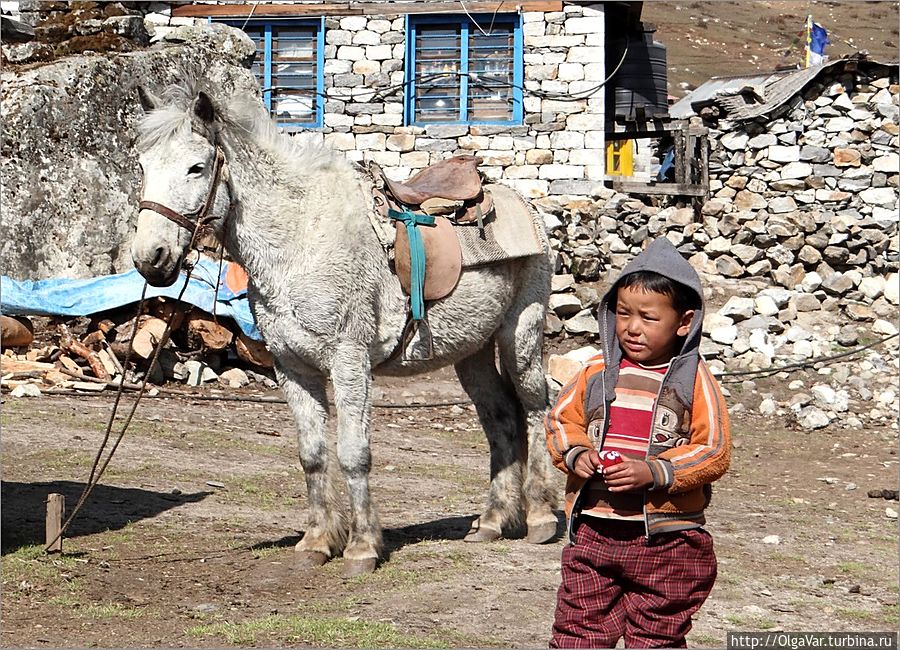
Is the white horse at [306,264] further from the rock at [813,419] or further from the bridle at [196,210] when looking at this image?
the rock at [813,419]

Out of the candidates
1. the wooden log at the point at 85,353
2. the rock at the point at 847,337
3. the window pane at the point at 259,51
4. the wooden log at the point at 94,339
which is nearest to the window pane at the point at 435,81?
the window pane at the point at 259,51

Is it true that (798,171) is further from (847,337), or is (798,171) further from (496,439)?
(496,439)

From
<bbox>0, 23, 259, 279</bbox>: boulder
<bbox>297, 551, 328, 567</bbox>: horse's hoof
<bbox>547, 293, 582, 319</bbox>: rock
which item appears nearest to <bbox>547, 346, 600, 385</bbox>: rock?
<bbox>547, 293, 582, 319</bbox>: rock

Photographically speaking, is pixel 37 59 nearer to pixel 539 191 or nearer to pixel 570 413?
pixel 539 191

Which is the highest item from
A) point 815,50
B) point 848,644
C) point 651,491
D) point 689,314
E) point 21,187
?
point 815,50

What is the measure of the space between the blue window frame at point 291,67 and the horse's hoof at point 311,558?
45.9 feet

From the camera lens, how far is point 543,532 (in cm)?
686

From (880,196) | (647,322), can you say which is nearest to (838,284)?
(880,196)

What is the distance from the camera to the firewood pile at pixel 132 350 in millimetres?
11914

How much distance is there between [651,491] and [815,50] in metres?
23.4

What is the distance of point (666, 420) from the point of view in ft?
12.0

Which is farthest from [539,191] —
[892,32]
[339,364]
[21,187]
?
[892,32]

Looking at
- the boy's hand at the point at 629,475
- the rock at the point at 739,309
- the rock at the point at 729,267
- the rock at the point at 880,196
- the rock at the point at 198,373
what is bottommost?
the rock at the point at 198,373

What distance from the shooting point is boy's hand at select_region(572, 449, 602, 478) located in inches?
141
